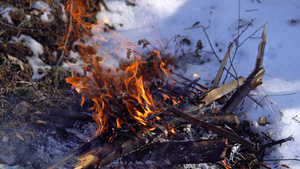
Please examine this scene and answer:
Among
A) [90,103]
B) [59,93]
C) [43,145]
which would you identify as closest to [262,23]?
[90,103]

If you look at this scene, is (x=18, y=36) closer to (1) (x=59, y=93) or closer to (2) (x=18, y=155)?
(1) (x=59, y=93)

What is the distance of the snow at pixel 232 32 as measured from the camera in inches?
134

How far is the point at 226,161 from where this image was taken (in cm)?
287

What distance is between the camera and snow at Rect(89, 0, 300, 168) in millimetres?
3395

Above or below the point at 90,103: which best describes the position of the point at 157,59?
above

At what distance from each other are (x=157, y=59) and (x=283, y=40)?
76.7 inches

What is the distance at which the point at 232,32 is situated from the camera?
391 cm

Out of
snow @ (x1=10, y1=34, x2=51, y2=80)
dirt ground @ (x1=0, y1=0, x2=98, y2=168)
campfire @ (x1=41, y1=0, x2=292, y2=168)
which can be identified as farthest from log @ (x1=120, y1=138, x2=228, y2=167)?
snow @ (x1=10, y1=34, x2=51, y2=80)

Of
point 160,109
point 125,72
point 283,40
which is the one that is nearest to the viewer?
point 160,109

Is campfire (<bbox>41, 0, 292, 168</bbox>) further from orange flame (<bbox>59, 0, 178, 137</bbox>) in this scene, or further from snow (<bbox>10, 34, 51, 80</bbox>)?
snow (<bbox>10, 34, 51, 80</bbox>)

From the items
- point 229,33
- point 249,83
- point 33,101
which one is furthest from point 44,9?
point 249,83

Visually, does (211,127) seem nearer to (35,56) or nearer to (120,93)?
(120,93)

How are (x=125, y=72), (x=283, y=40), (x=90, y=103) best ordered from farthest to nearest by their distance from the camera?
1. (x=283, y=40)
2. (x=125, y=72)
3. (x=90, y=103)

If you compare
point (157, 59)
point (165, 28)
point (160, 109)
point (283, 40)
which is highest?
point (283, 40)
